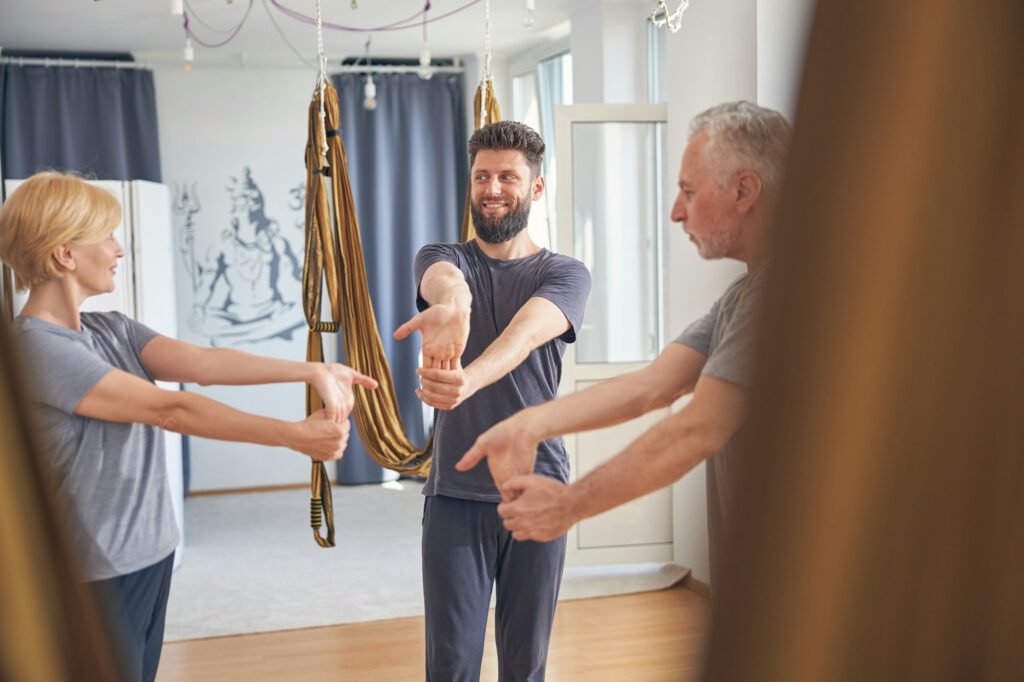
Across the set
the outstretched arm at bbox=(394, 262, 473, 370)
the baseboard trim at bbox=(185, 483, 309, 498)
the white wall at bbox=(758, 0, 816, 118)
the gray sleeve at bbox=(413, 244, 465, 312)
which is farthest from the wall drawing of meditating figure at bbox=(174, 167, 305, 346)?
the white wall at bbox=(758, 0, 816, 118)

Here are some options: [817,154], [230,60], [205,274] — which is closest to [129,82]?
[230,60]

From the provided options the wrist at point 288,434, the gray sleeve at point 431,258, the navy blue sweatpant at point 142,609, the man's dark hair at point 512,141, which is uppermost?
the man's dark hair at point 512,141

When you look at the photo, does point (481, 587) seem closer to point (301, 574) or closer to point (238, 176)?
point (301, 574)

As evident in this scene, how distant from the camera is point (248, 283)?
3.27m

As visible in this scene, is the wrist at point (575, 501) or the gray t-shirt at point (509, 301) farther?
the gray t-shirt at point (509, 301)

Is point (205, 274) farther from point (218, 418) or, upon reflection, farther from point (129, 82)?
point (218, 418)

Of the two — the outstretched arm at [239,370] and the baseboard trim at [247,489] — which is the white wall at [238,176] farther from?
the outstretched arm at [239,370]

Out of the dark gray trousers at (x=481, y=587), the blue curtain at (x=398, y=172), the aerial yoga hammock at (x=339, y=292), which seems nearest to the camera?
the aerial yoga hammock at (x=339, y=292)

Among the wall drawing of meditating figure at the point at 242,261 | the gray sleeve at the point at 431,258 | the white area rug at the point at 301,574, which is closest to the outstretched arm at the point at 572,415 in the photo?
the gray sleeve at the point at 431,258

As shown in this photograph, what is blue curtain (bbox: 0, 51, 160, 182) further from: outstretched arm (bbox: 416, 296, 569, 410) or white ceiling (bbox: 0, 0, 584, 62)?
outstretched arm (bbox: 416, 296, 569, 410)

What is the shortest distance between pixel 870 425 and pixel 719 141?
0.15 meters

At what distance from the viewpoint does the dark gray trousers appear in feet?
2.43

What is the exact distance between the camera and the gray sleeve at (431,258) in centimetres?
56

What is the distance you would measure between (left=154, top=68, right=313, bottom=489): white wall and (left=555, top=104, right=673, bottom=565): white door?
1413 millimetres
